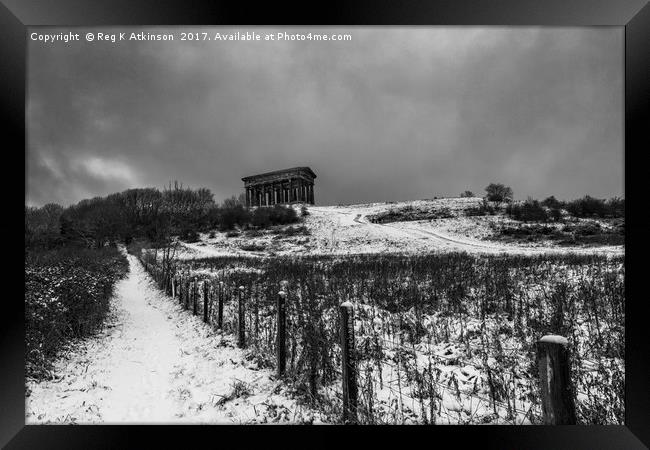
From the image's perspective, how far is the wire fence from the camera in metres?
3.18

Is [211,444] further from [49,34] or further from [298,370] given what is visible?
[49,34]

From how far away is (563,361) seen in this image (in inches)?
78.9

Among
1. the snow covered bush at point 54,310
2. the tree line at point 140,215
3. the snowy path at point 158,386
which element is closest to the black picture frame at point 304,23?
the snowy path at point 158,386

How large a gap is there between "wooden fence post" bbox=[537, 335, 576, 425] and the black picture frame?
0.90m

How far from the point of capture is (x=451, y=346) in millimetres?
4594

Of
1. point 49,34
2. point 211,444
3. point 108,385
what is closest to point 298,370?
point 211,444

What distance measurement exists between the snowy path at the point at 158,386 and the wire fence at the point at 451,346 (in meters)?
0.37

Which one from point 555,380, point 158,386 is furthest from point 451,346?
point 158,386

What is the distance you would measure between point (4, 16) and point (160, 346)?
221 inches

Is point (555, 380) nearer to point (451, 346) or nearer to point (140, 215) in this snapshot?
A: point (451, 346)

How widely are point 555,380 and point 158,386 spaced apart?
4.85m

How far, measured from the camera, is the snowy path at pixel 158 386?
3.49 metres

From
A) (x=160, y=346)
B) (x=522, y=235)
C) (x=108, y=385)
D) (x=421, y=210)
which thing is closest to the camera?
(x=108, y=385)

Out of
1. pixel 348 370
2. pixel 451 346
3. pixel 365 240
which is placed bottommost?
pixel 451 346
